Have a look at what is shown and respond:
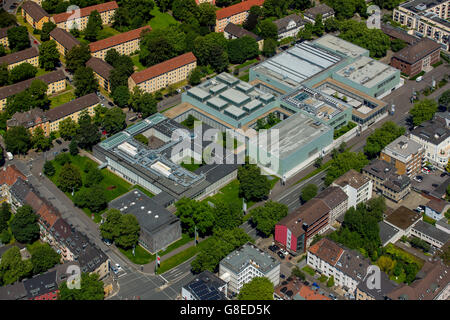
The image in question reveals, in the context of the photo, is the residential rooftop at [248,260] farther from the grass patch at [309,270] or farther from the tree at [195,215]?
the tree at [195,215]

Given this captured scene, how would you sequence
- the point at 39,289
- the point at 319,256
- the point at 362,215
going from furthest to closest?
1. the point at 362,215
2. the point at 319,256
3. the point at 39,289

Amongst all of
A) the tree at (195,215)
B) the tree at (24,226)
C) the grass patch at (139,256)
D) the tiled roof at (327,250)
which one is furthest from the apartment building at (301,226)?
the tree at (24,226)

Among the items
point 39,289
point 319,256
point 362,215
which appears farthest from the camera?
point 362,215

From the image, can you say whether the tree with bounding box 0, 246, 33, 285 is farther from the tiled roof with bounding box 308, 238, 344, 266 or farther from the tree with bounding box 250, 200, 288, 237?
the tiled roof with bounding box 308, 238, 344, 266

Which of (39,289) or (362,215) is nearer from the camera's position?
(39,289)

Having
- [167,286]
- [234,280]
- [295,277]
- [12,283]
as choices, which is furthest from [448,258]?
[12,283]

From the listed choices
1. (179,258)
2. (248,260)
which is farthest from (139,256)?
(248,260)

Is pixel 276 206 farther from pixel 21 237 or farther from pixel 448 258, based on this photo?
pixel 21 237
